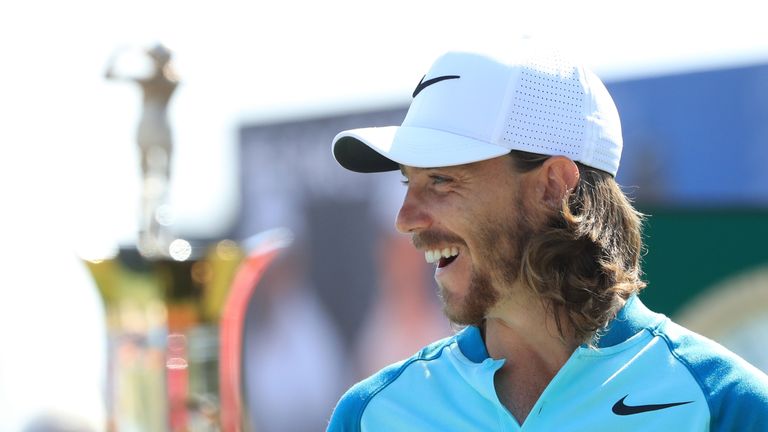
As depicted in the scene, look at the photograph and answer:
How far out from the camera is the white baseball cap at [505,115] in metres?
2.08

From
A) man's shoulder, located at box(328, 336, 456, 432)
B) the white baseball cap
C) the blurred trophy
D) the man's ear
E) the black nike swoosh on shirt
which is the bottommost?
the blurred trophy

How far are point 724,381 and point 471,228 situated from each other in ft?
1.76

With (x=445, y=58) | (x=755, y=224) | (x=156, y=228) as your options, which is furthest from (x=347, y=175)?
(x=445, y=58)

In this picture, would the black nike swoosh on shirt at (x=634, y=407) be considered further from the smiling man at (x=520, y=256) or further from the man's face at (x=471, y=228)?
the man's face at (x=471, y=228)

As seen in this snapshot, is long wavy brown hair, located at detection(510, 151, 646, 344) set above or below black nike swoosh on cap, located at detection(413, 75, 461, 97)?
below

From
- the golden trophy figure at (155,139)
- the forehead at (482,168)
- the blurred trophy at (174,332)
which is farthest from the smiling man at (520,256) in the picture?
the golden trophy figure at (155,139)

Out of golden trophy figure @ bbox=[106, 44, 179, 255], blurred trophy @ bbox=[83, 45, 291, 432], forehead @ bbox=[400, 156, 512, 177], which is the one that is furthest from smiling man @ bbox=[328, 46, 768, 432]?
golden trophy figure @ bbox=[106, 44, 179, 255]

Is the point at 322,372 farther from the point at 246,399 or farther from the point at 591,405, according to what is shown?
the point at 591,405

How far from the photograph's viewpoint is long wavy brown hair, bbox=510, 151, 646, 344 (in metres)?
2.07

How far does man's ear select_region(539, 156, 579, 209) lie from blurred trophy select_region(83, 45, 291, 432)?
4.92ft

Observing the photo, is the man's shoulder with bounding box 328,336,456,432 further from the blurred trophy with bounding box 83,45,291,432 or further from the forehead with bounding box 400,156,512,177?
the blurred trophy with bounding box 83,45,291,432

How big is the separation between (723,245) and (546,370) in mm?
5302

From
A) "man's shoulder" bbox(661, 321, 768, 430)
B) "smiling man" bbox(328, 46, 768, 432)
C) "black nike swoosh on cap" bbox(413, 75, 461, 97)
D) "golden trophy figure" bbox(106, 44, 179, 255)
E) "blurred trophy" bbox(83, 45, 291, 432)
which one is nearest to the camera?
"man's shoulder" bbox(661, 321, 768, 430)

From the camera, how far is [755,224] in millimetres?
6852
